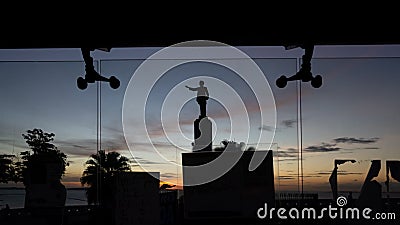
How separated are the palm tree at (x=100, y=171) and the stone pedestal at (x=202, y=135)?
431 millimetres

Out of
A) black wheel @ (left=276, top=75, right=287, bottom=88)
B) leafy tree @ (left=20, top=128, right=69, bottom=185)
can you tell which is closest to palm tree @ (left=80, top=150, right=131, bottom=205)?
leafy tree @ (left=20, top=128, right=69, bottom=185)

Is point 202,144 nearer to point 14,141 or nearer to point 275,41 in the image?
point 275,41

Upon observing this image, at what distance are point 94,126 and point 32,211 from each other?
615mm

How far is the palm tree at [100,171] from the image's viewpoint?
3340 millimetres

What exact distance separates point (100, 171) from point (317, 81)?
4.64ft

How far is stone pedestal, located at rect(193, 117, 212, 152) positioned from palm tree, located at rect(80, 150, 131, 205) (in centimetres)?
43

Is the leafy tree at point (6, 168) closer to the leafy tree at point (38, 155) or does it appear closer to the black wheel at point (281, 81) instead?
the leafy tree at point (38, 155)

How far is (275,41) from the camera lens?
3.12m

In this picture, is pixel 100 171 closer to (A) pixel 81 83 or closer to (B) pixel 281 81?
(A) pixel 81 83

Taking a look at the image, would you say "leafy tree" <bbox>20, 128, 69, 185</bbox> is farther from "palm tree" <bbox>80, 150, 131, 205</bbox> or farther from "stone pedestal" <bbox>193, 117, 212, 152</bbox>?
"stone pedestal" <bbox>193, 117, 212, 152</bbox>

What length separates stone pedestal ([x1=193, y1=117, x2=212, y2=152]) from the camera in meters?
3.35

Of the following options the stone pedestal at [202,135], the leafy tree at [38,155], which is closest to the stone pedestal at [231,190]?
the stone pedestal at [202,135]

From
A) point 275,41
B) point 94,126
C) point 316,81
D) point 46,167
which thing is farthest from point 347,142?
point 46,167

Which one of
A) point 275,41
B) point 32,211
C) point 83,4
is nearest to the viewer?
point 83,4
